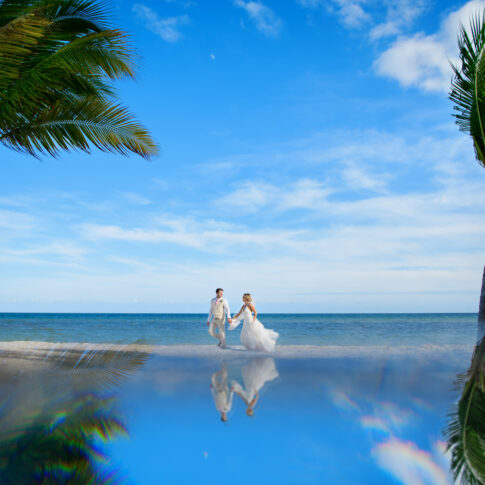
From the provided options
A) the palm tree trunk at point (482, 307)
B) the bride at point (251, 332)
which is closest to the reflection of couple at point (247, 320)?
the bride at point (251, 332)

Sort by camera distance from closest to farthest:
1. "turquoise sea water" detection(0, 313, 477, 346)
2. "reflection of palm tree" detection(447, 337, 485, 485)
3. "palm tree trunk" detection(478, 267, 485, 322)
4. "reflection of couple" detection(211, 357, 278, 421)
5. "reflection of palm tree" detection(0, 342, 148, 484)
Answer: "reflection of palm tree" detection(0, 342, 148, 484) < "reflection of palm tree" detection(447, 337, 485, 485) < "reflection of couple" detection(211, 357, 278, 421) < "palm tree trunk" detection(478, 267, 485, 322) < "turquoise sea water" detection(0, 313, 477, 346)

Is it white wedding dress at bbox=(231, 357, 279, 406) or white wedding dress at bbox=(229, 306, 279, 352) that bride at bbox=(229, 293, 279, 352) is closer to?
white wedding dress at bbox=(229, 306, 279, 352)

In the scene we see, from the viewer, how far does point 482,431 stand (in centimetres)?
443

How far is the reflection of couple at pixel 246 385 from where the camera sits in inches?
226

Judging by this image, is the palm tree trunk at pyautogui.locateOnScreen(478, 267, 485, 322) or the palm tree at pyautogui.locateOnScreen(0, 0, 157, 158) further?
the palm tree trunk at pyautogui.locateOnScreen(478, 267, 485, 322)

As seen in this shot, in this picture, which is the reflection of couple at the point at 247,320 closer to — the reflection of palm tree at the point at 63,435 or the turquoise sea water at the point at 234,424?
the turquoise sea water at the point at 234,424

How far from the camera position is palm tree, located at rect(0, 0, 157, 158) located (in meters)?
6.75

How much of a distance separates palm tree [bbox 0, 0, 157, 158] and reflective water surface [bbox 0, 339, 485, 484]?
4.49m

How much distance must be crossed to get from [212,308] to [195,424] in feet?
24.7

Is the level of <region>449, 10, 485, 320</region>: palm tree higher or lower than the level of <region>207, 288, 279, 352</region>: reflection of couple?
higher

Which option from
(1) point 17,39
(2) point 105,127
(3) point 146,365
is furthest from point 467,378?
(1) point 17,39

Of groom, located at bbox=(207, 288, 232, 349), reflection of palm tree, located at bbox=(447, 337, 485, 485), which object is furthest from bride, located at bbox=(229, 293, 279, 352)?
reflection of palm tree, located at bbox=(447, 337, 485, 485)

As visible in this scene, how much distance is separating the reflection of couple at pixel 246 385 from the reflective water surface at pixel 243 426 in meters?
0.03

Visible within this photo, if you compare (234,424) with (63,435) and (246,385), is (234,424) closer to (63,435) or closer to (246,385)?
(63,435)
